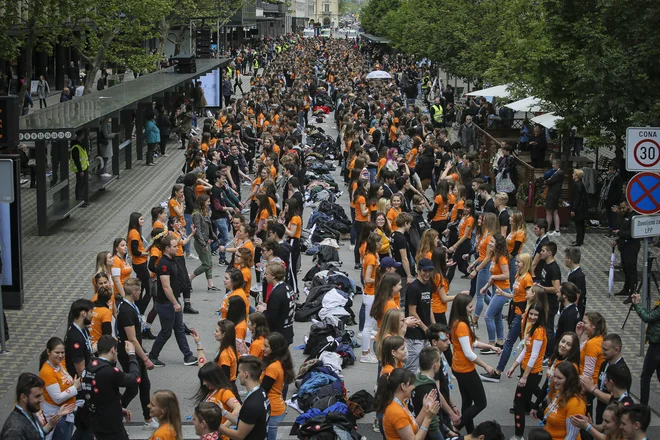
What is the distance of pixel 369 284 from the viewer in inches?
497

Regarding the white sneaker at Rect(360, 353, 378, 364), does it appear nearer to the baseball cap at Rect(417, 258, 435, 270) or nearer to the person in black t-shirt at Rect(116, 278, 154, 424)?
the baseball cap at Rect(417, 258, 435, 270)

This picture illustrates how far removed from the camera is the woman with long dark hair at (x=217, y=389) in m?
8.05

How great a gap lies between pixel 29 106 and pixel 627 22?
2935 centimetres

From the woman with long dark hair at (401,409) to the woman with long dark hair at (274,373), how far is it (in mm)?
1237

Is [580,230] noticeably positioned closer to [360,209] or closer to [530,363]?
[360,209]

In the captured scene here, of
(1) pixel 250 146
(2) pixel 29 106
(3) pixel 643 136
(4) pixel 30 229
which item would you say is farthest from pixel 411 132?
(2) pixel 29 106

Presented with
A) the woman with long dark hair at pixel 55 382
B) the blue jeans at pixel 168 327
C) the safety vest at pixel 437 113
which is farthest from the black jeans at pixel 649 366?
the safety vest at pixel 437 113

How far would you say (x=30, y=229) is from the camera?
2064 cm

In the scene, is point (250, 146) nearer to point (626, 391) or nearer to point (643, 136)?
point (643, 136)

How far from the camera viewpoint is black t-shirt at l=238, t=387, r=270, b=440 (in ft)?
25.7

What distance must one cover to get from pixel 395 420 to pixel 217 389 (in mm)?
1500

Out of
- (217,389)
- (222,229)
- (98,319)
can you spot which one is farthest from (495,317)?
(222,229)

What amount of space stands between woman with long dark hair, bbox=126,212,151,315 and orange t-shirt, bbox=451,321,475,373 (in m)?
5.46

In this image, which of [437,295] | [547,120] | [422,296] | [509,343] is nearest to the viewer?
[422,296]
